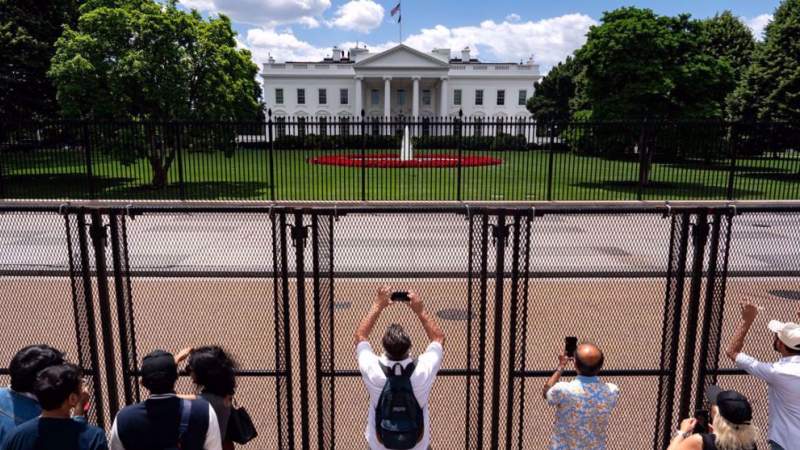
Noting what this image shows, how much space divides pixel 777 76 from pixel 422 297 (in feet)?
100

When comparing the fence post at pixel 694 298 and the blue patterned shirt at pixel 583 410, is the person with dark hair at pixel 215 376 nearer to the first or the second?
the blue patterned shirt at pixel 583 410

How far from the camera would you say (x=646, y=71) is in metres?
24.3

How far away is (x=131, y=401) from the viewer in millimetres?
4379

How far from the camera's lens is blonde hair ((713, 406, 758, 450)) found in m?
3.14

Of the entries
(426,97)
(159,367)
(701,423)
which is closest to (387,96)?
(426,97)

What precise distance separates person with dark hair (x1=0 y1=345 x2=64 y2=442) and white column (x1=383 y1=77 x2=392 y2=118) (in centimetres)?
7066

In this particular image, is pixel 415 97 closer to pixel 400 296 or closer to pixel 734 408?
pixel 400 296

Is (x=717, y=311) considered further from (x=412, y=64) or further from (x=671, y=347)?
(x=412, y=64)

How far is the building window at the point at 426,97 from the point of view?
7888cm

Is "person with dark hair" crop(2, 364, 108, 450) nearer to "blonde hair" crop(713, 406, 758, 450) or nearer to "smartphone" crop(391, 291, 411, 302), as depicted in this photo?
"smartphone" crop(391, 291, 411, 302)

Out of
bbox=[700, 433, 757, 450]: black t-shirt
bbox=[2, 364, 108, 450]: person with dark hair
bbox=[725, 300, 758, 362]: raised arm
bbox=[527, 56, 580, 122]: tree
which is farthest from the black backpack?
bbox=[527, 56, 580, 122]: tree

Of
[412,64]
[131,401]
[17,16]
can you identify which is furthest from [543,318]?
[412,64]

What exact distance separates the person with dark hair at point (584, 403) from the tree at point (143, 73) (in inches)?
751

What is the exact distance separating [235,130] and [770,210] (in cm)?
1931
